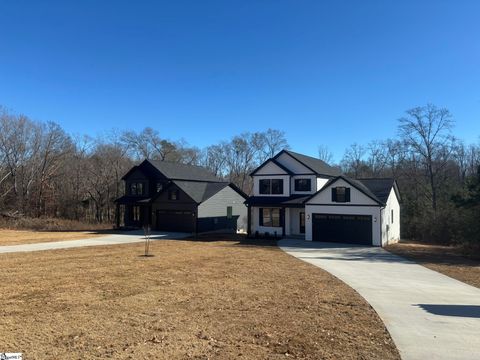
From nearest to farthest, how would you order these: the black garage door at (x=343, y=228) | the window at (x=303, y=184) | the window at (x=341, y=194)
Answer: the black garage door at (x=343, y=228) < the window at (x=341, y=194) < the window at (x=303, y=184)

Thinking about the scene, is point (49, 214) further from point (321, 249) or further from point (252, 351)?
point (252, 351)

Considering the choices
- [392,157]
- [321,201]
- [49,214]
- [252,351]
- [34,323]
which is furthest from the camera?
[392,157]

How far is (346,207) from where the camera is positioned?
27.2 metres

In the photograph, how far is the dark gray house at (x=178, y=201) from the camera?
3469 cm

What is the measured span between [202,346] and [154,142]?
59099 millimetres

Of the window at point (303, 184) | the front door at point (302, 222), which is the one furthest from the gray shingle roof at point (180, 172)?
the front door at point (302, 222)

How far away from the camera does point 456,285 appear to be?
12758 mm

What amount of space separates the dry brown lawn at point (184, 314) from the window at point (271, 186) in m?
17.2

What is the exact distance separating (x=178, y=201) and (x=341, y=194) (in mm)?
14894

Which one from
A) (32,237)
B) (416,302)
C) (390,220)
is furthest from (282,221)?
(416,302)

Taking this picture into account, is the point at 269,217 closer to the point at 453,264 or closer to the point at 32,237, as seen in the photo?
the point at 453,264

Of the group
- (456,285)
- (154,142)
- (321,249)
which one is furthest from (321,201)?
(154,142)

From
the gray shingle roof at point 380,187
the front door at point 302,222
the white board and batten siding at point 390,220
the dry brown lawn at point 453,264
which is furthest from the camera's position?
the front door at point 302,222

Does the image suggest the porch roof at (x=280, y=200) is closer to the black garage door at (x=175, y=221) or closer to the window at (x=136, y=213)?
the black garage door at (x=175, y=221)
